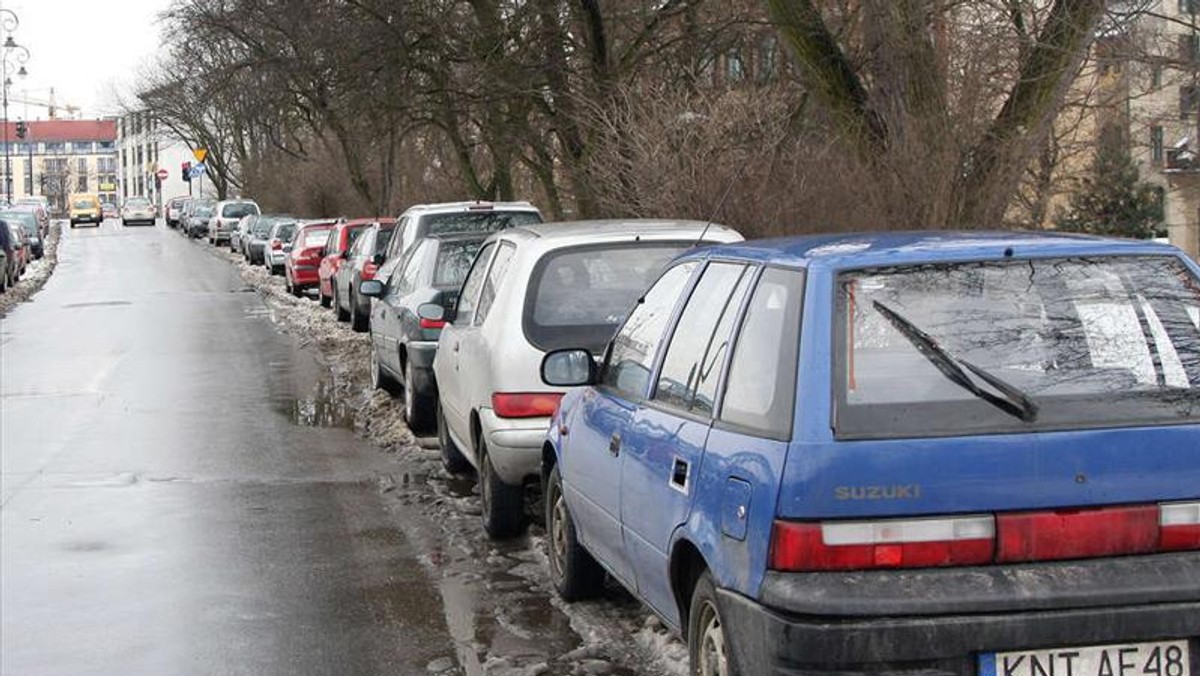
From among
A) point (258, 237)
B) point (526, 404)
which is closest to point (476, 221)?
point (526, 404)

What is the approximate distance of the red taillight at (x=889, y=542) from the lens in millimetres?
4148

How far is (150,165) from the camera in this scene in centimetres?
14038

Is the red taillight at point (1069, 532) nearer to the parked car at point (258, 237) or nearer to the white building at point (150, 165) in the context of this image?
the parked car at point (258, 237)

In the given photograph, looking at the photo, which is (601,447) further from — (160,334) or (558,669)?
(160,334)

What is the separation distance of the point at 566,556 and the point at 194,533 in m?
2.92

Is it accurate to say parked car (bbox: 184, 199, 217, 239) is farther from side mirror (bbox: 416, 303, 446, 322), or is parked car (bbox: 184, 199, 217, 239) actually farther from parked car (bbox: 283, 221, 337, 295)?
side mirror (bbox: 416, 303, 446, 322)

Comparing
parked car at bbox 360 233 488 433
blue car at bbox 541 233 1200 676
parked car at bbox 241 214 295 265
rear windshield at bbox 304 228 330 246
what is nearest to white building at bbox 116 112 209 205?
parked car at bbox 241 214 295 265

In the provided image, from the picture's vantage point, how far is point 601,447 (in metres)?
6.04

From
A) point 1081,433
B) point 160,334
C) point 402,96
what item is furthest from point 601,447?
point 402,96

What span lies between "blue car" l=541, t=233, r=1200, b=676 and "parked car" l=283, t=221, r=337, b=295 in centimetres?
2620

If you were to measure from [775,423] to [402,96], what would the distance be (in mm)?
21278

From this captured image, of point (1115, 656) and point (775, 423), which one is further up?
point (775, 423)

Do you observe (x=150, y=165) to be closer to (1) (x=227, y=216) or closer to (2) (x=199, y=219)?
(2) (x=199, y=219)

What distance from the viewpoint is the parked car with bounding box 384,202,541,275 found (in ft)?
51.3
